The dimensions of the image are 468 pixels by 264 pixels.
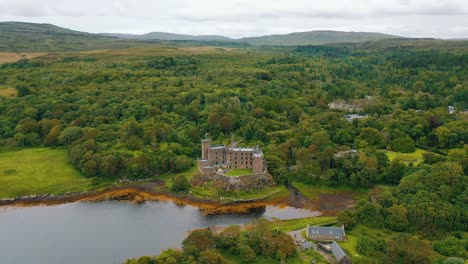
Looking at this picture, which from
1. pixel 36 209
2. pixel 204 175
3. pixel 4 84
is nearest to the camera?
pixel 36 209

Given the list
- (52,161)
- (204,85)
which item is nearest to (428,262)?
(52,161)

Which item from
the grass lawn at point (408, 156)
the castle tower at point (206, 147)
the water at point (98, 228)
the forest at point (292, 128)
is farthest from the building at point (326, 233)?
the grass lawn at point (408, 156)

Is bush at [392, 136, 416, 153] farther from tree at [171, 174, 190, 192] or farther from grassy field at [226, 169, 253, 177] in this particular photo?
tree at [171, 174, 190, 192]

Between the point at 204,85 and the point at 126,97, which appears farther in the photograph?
the point at 204,85

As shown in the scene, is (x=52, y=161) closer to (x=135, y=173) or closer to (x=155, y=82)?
(x=135, y=173)

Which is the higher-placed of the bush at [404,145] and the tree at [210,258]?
the bush at [404,145]

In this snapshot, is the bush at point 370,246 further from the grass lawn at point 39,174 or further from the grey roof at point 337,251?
the grass lawn at point 39,174

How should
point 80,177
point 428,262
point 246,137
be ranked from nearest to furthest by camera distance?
point 428,262 < point 80,177 < point 246,137

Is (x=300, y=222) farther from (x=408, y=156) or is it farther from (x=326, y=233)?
(x=408, y=156)
